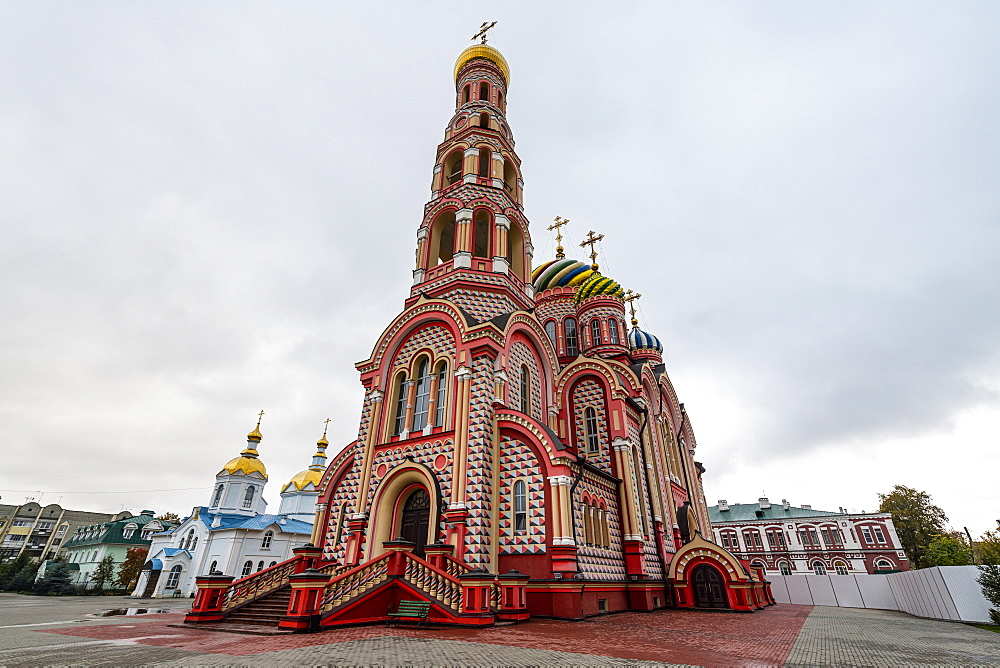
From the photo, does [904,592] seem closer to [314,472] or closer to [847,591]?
[847,591]

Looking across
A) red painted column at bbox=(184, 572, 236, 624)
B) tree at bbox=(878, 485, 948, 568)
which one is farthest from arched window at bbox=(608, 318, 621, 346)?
tree at bbox=(878, 485, 948, 568)

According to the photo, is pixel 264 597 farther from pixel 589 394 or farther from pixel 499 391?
pixel 589 394

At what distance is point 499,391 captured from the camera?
15195mm

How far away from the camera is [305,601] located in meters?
9.23

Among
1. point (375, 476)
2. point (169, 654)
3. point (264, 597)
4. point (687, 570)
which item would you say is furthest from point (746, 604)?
point (169, 654)

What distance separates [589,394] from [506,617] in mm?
10817

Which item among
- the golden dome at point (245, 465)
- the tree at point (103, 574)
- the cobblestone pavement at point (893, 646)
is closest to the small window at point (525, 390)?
the cobblestone pavement at point (893, 646)

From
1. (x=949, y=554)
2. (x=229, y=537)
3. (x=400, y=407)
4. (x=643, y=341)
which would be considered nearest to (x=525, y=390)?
(x=400, y=407)

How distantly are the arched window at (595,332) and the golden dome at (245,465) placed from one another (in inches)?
1211

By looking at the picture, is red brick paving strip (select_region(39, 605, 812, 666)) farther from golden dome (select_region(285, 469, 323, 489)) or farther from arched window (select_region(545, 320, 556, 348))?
golden dome (select_region(285, 469, 323, 489))

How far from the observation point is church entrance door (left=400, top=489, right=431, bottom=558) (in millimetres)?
14039

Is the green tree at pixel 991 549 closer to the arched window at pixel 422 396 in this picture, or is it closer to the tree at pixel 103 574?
the arched window at pixel 422 396

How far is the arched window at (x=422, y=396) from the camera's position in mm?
15844

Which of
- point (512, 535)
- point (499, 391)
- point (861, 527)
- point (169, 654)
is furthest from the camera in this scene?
point (861, 527)
